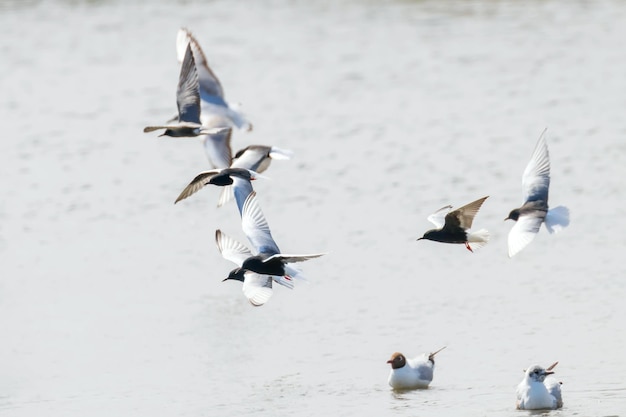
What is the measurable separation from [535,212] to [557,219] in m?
0.28

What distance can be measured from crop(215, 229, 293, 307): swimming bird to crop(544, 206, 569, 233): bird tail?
1.78 meters

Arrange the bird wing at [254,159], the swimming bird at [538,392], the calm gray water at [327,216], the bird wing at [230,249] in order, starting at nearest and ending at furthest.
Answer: the swimming bird at [538,392] < the bird wing at [230,249] < the calm gray water at [327,216] < the bird wing at [254,159]

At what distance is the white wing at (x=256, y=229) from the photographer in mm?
9562

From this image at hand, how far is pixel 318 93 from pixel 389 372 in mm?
11769

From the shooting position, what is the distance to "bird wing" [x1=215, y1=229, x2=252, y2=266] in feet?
32.0

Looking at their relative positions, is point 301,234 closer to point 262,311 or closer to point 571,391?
point 262,311

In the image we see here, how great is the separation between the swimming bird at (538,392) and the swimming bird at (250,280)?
1.77 m

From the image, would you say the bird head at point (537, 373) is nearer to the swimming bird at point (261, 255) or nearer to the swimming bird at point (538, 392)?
the swimming bird at point (538, 392)

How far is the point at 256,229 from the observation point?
970 cm

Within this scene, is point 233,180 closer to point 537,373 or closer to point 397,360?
point 397,360

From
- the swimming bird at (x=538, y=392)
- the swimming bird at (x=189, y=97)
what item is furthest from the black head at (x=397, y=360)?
the swimming bird at (x=189, y=97)

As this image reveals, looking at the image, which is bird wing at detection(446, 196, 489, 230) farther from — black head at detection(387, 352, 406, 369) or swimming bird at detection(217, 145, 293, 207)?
swimming bird at detection(217, 145, 293, 207)

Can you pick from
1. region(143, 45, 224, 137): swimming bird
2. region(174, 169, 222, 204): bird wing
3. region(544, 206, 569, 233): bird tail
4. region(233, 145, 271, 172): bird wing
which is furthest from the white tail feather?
region(544, 206, 569, 233): bird tail

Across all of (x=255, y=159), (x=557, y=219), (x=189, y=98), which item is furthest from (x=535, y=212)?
(x=189, y=98)
